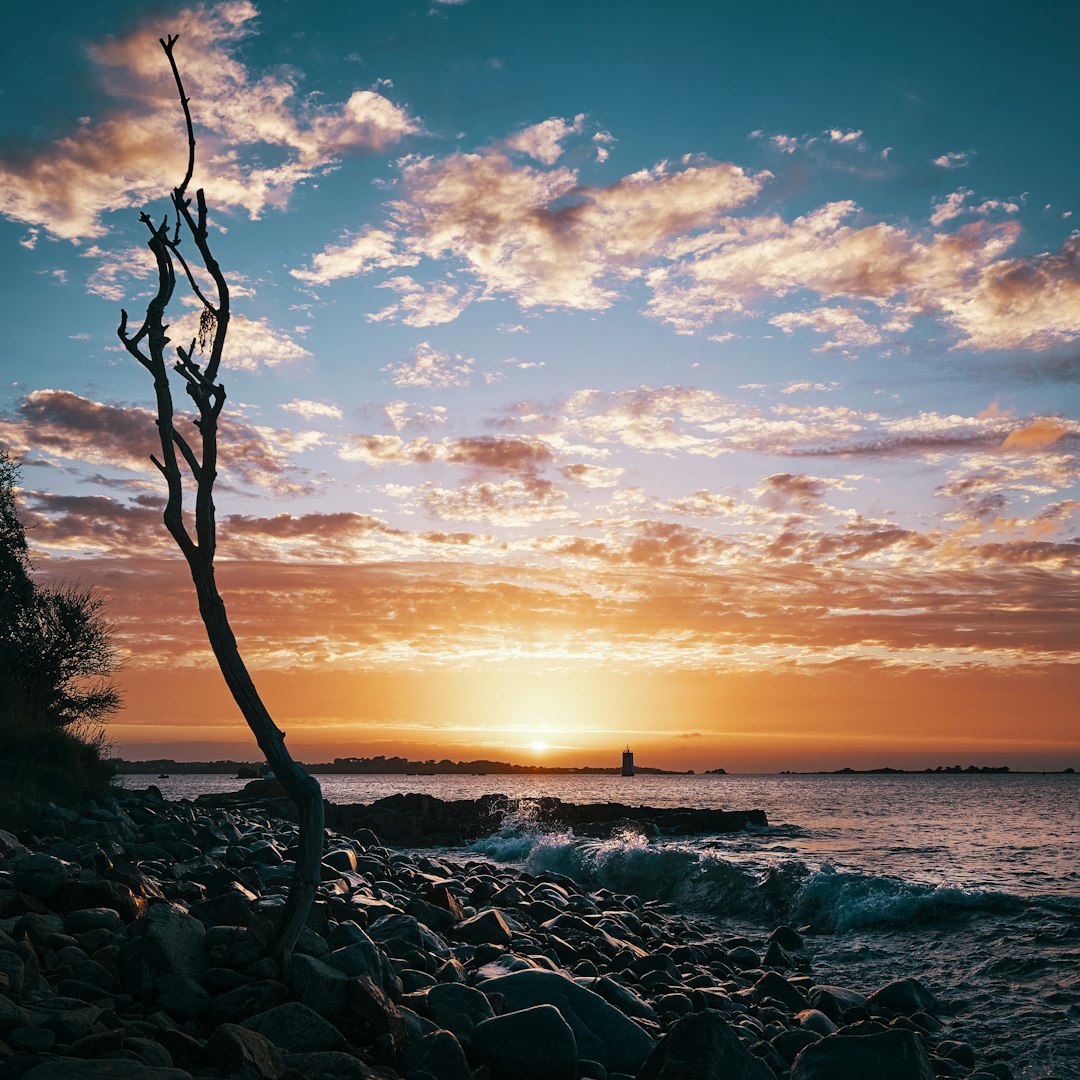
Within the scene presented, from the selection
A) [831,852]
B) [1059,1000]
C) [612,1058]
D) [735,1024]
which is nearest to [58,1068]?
[612,1058]

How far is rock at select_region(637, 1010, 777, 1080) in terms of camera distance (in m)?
5.97

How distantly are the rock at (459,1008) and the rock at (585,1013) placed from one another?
57 centimetres

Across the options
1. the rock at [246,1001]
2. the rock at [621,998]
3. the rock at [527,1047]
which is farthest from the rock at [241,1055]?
the rock at [621,998]

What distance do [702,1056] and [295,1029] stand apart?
2.74 metres

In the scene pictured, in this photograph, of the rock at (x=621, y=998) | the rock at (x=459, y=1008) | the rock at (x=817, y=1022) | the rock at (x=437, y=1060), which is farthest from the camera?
the rock at (x=817, y=1022)

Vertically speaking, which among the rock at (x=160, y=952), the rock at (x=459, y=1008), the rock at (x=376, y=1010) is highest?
the rock at (x=160, y=952)

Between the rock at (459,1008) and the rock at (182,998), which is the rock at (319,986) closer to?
the rock at (182,998)

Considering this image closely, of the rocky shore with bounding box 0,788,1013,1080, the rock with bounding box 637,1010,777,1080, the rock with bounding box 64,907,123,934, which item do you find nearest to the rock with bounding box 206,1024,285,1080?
the rocky shore with bounding box 0,788,1013,1080

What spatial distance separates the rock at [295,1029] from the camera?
5.57 meters

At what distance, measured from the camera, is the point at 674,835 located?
128ft

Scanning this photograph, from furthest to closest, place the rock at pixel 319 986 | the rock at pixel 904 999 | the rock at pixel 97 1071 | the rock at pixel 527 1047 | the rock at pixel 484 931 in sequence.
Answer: the rock at pixel 904 999
the rock at pixel 484 931
the rock at pixel 527 1047
the rock at pixel 319 986
the rock at pixel 97 1071

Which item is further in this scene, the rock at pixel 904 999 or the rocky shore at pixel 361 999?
the rock at pixel 904 999

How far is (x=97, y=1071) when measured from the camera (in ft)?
13.8

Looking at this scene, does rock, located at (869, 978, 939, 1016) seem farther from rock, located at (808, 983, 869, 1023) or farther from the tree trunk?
the tree trunk
